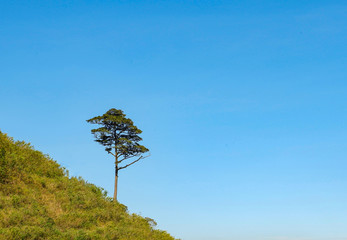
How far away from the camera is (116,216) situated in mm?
18641

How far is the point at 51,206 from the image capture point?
16.7 m

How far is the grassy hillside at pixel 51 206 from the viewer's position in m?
14.3

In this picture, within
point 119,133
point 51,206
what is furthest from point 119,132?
point 51,206

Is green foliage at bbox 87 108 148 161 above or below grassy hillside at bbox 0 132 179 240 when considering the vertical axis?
above

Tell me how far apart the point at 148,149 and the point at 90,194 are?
26.2 metres

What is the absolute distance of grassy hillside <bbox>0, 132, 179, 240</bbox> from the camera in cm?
1430

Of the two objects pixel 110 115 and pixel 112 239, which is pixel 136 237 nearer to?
pixel 112 239

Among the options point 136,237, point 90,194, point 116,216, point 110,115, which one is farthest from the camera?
point 110,115

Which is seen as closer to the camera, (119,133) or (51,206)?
(51,206)

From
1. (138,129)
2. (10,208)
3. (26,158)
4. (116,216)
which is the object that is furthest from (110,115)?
(10,208)

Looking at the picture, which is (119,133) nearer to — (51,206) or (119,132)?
(119,132)

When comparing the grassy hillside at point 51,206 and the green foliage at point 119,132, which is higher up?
the green foliage at point 119,132

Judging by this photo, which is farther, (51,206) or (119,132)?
(119,132)

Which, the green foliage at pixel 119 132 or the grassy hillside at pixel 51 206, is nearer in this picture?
the grassy hillside at pixel 51 206
